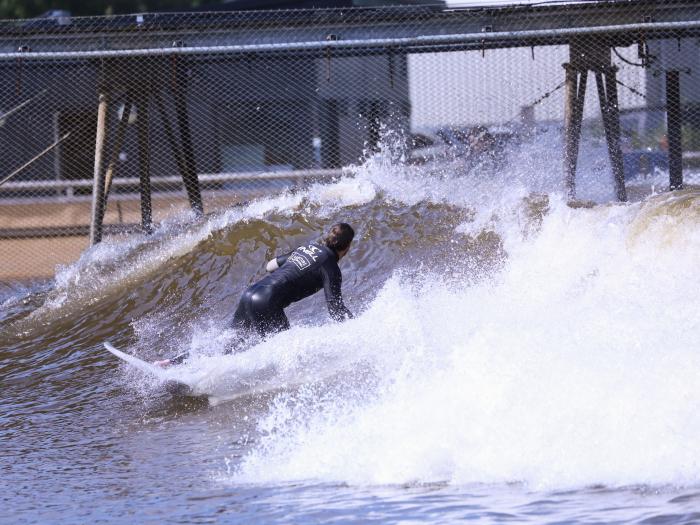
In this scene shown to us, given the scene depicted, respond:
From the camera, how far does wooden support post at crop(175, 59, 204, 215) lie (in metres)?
11.8

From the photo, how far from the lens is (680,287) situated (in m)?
7.68

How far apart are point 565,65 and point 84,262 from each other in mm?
5648

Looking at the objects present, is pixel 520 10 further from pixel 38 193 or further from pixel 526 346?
pixel 38 193

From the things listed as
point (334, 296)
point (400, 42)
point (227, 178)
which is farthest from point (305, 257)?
point (227, 178)

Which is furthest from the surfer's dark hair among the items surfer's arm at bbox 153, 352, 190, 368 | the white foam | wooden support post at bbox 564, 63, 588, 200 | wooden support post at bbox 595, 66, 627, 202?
wooden support post at bbox 595, 66, 627, 202

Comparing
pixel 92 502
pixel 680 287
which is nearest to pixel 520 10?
pixel 680 287

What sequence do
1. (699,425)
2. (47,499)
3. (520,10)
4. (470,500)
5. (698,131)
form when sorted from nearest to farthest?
(470,500), (699,425), (47,499), (520,10), (698,131)

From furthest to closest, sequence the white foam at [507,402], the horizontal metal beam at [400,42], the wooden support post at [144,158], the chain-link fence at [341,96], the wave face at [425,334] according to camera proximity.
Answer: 1. the wooden support post at [144,158]
2. the chain-link fence at [341,96]
3. the horizontal metal beam at [400,42]
4. the wave face at [425,334]
5. the white foam at [507,402]

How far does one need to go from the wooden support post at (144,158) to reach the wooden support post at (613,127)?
517 cm

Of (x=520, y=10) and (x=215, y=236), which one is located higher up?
(x=520, y=10)

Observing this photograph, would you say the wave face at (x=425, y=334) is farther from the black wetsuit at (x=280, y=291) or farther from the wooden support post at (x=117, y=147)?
the wooden support post at (x=117, y=147)

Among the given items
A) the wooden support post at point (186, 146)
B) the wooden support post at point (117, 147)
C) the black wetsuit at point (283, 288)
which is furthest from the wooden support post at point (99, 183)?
the black wetsuit at point (283, 288)

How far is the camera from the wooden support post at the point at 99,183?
37.9ft

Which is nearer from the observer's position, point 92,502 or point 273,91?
point 92,502
